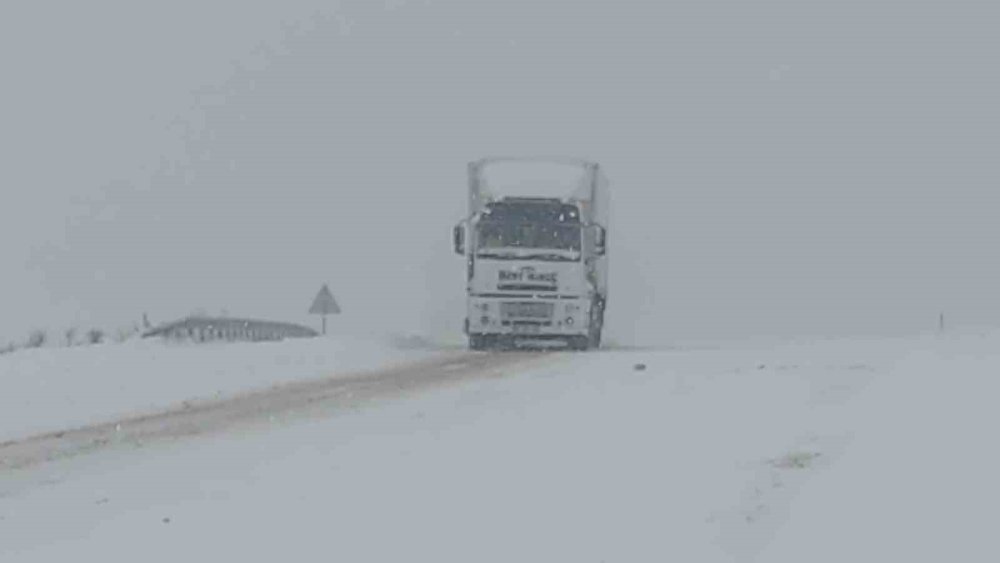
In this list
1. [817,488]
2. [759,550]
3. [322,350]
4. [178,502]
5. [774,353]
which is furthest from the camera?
[322,350]

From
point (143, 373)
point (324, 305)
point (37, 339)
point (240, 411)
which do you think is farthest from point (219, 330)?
point (240, 411)

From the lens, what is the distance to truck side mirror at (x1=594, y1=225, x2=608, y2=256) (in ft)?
121

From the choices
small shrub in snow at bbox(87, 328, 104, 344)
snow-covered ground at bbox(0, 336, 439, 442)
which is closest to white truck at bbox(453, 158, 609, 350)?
snow-covered ground at bbox(0, 336, 439, 442)

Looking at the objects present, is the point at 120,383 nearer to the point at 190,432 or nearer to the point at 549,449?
the point at 190,432

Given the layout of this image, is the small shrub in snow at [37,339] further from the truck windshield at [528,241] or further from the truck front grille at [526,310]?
the truck front grille at [526,310]

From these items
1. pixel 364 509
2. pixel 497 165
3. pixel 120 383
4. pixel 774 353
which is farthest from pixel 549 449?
pixel 497 165

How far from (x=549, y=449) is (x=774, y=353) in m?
15.1

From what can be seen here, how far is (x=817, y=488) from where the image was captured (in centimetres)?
1053

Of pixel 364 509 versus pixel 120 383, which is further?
pixel 120 383

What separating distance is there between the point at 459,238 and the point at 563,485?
23.2 meters

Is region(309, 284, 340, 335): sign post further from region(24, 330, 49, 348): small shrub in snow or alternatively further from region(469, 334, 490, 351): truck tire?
region(24, 330, 49, 348): small shrub in snow

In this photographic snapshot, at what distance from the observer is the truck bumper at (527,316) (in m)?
35.5

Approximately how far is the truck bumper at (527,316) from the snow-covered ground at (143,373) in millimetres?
2075

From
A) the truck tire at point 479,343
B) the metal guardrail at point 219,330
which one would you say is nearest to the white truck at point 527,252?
the truck tire at point 479,343
